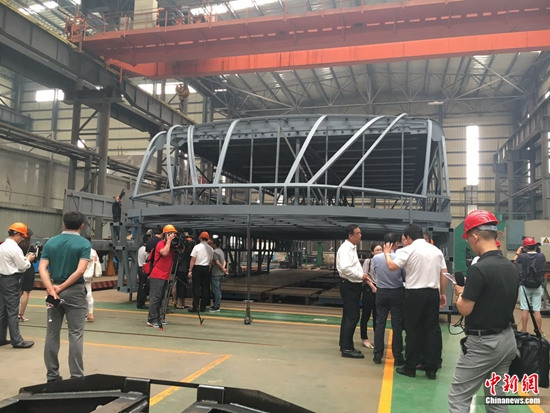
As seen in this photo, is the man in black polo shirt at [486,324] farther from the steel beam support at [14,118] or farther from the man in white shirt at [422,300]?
the steel beam support at [14,118]

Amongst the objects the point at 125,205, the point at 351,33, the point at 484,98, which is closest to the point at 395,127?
the point at 351,33

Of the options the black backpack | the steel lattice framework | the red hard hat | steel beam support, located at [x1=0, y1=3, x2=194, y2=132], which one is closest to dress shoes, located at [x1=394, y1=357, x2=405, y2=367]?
the red hard hat

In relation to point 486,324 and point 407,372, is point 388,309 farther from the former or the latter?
point 486,324

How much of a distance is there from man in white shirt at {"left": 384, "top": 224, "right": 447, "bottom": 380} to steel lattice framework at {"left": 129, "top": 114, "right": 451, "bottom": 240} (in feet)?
11.8

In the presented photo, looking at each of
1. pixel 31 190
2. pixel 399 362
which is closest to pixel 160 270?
pixel 399 362

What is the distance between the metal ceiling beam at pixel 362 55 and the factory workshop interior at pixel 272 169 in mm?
71

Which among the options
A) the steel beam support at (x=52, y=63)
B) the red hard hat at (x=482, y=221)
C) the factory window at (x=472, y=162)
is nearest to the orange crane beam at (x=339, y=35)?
the steel beam support at (x=52, y=63)

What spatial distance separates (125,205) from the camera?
11.6 metres

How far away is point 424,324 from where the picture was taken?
502 cm

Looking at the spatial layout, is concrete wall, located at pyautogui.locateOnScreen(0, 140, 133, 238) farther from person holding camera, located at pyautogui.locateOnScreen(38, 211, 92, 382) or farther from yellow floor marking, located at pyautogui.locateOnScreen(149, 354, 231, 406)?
person holding camera, located at pyautogui.locateOnScreen(38, 211, 92, 382)

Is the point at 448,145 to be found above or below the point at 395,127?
above

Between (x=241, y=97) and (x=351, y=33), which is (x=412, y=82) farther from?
(x=351, y=33)

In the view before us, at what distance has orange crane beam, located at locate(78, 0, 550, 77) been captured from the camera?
13.9 m

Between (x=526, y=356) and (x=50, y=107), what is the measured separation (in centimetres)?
4583
